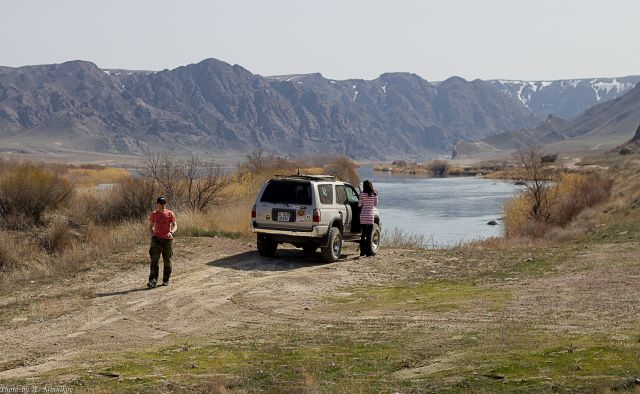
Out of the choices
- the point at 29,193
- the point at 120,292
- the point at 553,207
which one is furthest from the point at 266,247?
the point at 553,207

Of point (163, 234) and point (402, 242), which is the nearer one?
point (163, 234)

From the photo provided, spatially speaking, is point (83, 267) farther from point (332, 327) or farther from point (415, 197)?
point (415, 197)

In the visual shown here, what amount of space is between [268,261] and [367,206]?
2.80m

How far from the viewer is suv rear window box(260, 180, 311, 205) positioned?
18391 mm

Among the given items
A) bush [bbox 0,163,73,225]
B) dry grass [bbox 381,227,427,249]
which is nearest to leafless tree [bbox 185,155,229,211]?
bush [bbox 0,163,73,225]

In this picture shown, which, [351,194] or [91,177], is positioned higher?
[351,194]

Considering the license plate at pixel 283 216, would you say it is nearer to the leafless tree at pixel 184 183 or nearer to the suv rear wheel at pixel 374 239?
the suv rear wheel at pixel 374 239

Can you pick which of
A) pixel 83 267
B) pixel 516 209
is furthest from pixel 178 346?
pixel 516 209

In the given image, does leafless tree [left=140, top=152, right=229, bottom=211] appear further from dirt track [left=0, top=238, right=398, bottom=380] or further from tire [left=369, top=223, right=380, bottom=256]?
dirt track [left=0, top=238, right=398, bottom=380]

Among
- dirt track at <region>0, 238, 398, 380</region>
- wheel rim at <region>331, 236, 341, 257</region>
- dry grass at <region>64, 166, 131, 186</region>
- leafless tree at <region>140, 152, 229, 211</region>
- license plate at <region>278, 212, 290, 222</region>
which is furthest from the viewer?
dry grass at <region>64, 166, 131, 186</region>

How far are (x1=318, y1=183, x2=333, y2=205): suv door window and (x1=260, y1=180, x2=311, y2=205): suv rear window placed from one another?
1.18 feet

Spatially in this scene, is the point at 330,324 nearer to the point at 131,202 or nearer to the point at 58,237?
the point at 58,237

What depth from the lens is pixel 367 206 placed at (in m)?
19.5

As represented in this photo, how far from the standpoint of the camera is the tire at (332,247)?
1864 cm
